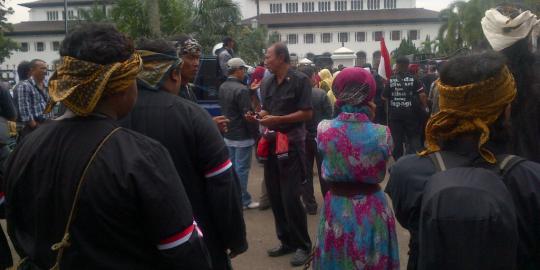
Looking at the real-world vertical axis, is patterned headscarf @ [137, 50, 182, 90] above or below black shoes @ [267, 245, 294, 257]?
above

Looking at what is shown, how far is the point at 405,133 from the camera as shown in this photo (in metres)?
8.89

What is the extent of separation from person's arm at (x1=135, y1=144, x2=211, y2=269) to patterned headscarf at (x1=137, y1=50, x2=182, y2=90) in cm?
98

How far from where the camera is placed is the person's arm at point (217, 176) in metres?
2.74

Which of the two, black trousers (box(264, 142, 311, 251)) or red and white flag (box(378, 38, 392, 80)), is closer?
black trousers (box(264, 142, 311, 251))

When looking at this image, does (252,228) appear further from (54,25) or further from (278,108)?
(54,25)

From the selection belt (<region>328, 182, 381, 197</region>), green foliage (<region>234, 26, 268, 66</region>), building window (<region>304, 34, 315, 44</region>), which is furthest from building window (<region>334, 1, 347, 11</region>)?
belt (<region>328, 182, 381, 197</region>)

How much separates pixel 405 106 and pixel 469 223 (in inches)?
284

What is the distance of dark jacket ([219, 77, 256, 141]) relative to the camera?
6.80 meters

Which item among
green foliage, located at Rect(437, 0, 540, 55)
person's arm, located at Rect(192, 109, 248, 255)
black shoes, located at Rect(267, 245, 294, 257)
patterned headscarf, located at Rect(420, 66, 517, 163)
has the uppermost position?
green foliage, located at Rect(437, 0, 540, 55)

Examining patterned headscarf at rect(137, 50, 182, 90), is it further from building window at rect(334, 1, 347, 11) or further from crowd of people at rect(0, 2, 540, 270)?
building window at rect(334, 1, 347, 11)

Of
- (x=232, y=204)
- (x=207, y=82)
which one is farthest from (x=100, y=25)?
(x=207, y=82)

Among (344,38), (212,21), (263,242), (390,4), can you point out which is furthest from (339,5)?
(263,242)

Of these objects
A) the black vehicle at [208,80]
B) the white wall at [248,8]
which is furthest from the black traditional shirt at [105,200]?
the white wall at [248,8]

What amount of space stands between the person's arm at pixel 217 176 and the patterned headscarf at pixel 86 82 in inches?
32.3
